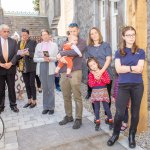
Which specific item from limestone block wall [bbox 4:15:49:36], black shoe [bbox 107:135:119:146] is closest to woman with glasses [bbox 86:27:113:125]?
black shoe [bbox 107:135:119:146]

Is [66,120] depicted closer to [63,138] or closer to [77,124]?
[77,124]

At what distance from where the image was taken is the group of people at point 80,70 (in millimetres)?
4285

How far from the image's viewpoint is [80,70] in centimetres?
541

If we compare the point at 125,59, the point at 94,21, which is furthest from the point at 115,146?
the point at 94,21

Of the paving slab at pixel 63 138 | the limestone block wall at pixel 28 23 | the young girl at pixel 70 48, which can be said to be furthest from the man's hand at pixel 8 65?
the limestone block wall at pixel 28 23

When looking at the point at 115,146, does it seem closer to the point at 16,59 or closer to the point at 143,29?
the point at 143,29

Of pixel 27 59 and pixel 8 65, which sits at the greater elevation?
pixel 27 59

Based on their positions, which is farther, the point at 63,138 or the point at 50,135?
the point at 50,135

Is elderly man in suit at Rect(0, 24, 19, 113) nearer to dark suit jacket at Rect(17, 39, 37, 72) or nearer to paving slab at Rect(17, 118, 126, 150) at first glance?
dark suit jacket at Rect(17, 39, 37, 72)

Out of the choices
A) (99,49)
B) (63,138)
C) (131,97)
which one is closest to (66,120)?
(63,138)

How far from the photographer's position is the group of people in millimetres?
4285

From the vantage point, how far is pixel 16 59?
6688mm

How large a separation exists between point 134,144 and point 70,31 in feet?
7.73

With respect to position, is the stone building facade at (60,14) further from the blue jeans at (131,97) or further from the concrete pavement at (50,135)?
the blue jeans at (131,97)
